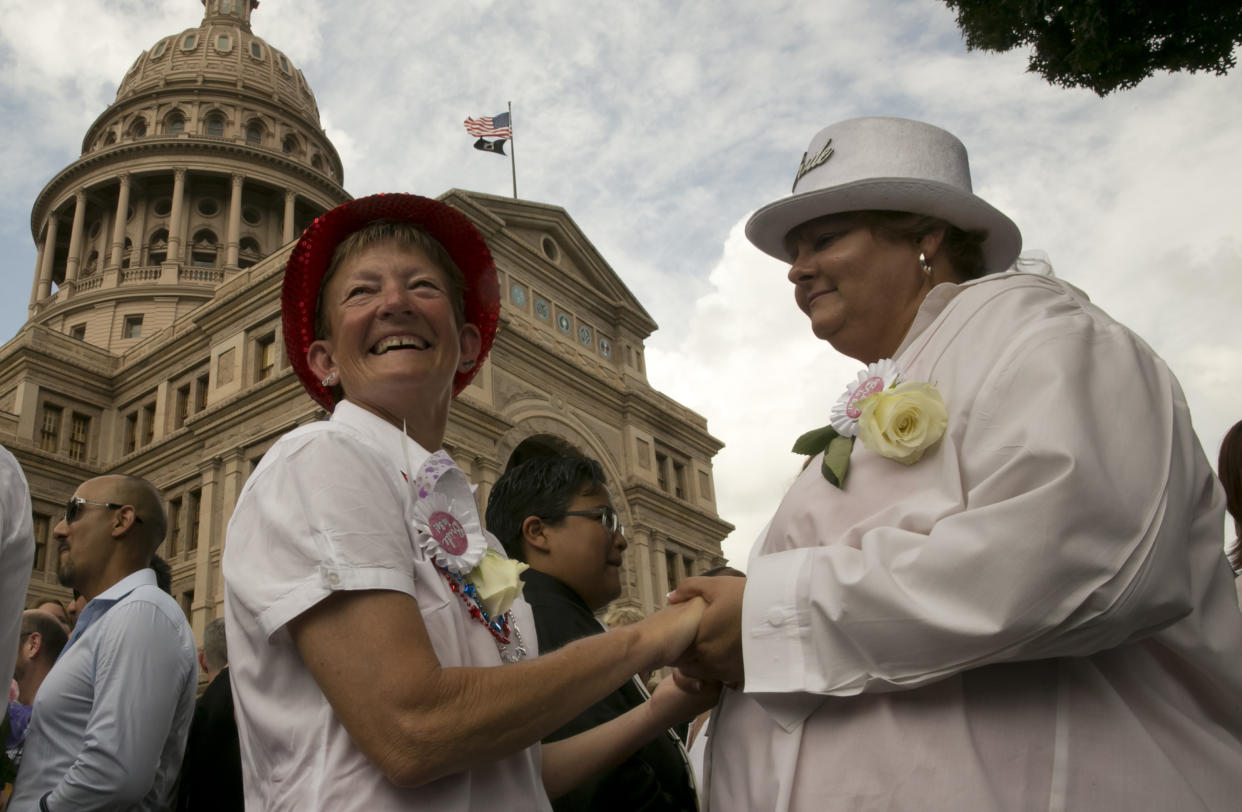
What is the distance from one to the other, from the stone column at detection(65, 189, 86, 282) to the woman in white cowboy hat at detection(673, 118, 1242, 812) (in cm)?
4742

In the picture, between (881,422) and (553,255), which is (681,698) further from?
(553,255)

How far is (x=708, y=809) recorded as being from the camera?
7.63ft

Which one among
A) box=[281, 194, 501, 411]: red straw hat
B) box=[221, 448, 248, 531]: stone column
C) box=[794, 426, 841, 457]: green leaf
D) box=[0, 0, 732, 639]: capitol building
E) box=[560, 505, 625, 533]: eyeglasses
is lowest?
box=[794, 426, 841, 457]: green leaf

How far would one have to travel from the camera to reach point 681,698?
244 cm

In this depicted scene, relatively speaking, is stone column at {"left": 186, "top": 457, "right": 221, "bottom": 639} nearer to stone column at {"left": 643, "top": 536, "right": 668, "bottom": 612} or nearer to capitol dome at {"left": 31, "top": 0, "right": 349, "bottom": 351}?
stone column at {"left": 643, "top": 536, "right": 668, "bottom": 612}

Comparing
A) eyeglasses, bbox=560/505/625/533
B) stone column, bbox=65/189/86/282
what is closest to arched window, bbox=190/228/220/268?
stone column, bbox=65/189/86/282

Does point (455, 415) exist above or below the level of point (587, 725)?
above

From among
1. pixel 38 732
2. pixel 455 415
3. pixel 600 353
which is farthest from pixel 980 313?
pixel 600 353

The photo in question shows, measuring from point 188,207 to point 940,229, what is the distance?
46.7 m

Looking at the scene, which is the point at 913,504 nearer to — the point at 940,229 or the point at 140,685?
the point at 940,229

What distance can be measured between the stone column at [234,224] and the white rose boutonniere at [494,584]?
42587 mm

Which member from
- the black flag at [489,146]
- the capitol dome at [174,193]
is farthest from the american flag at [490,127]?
the capitol dome at [174,193]

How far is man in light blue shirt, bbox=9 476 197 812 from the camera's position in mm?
3574

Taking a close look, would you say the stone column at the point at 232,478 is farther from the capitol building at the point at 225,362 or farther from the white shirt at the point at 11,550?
the white shirt at the point at 11,550
